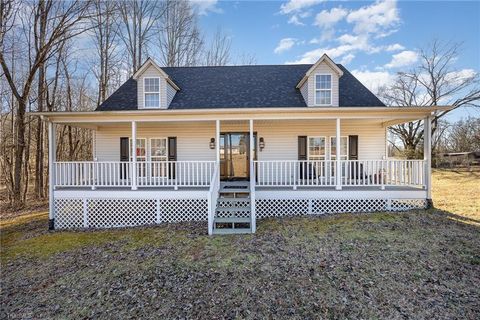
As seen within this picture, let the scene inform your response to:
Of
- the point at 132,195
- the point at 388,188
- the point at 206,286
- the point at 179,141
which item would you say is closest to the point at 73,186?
the point at 132,195

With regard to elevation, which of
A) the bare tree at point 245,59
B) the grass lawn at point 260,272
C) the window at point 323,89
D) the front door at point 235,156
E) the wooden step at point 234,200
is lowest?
the grass lawn at point 260,272

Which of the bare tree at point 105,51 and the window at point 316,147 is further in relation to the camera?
the bare tree at point 105,51

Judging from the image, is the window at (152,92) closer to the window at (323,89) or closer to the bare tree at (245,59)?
the window at (323,89)

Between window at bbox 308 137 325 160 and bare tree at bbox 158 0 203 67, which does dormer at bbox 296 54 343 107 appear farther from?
bare tree at bbox 158 0 203 67

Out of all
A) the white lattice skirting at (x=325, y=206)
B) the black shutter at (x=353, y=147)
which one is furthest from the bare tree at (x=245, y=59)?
the white lattice skirting at (x=325, y=206)

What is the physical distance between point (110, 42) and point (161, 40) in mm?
3981

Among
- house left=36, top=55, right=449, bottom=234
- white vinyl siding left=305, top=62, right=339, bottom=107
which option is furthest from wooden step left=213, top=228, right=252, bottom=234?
white vinyl siding left=305, top=62, right=339, bottom=107

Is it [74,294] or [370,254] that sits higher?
[370,254]

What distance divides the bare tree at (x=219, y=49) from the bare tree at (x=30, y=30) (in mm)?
11931

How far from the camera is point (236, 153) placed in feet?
36.5

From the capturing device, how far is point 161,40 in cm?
2066

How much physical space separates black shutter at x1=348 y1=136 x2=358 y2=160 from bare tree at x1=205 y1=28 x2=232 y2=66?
52.4 ft

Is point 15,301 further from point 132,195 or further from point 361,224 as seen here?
point 361,224

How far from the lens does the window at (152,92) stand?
10508mm
